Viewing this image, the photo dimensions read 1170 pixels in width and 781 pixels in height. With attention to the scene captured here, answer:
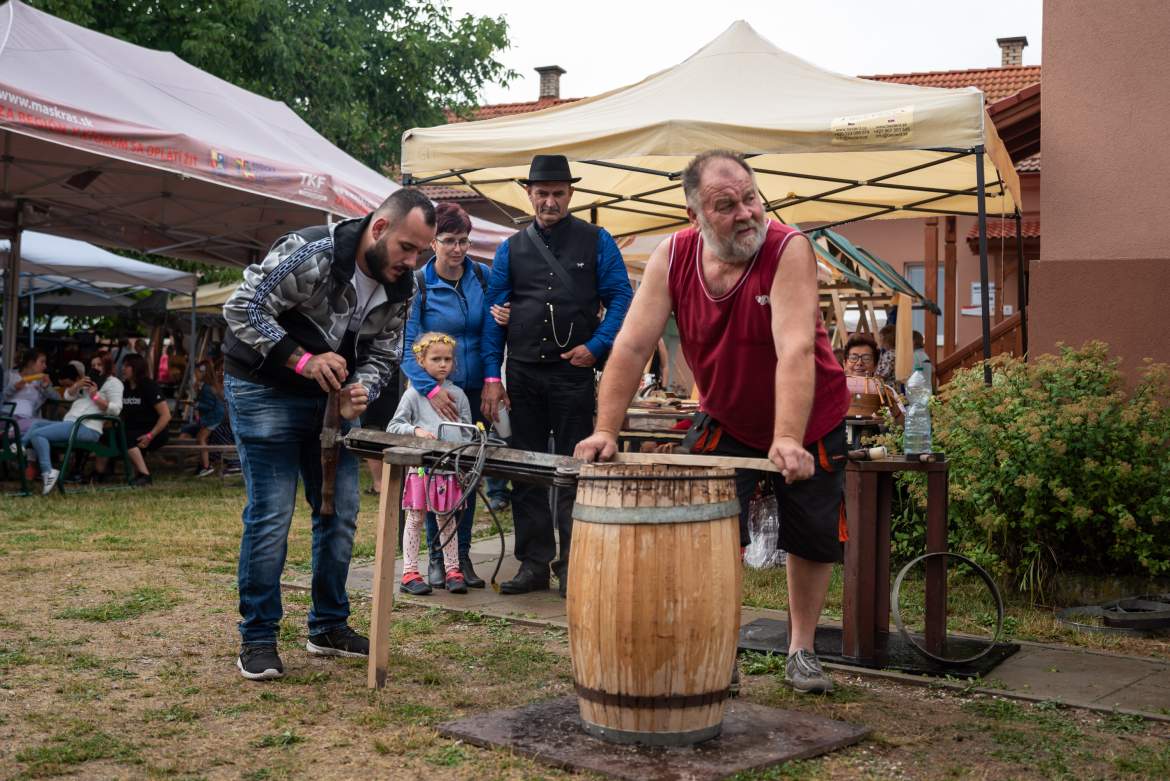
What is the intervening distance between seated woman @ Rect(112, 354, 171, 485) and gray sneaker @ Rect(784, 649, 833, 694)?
9030 mm

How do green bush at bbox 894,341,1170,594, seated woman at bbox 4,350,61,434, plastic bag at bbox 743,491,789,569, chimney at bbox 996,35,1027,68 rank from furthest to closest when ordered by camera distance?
chimney at bbox 996,35,1027,68 < seated woman at bbox 4,350,61,434 < plastic bag at bbox 743,491,789,569 < green bush at bbox 894,341,1170,594

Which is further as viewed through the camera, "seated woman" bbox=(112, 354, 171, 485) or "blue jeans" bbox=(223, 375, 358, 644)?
"seated woman" bbox=(112, 354, 171, 485)

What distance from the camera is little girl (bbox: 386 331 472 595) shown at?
20.4 feet

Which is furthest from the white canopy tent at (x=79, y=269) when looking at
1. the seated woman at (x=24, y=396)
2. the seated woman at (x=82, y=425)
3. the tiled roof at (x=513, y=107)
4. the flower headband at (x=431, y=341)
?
the tiled roof at (x=513, y=107)

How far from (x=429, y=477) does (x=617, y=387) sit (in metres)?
2.28

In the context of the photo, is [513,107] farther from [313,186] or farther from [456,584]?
[456,584]

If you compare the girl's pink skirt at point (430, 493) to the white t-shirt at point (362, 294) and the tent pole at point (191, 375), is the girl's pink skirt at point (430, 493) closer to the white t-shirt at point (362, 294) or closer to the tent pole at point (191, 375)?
the white t-shirt at point (362, 294)

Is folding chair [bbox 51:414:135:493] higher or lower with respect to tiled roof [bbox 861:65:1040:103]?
lower

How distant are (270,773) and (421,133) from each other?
215 inches

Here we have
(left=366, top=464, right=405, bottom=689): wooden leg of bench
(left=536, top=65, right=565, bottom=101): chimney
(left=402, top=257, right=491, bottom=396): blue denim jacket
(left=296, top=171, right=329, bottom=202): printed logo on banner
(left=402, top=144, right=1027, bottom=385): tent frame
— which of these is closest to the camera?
(left=366, top=464, right=405, bottom=689): wooden leg of bench

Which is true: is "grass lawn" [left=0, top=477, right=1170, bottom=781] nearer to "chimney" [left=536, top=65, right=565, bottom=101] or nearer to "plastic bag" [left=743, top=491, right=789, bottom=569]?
"plastic bag" [left=743, top=491, right=789, bottom=569]

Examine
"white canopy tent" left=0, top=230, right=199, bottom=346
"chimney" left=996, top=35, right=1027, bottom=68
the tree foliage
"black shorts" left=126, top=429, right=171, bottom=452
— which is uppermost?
"chimney" left=996, top=35, right=1027, bottom=68

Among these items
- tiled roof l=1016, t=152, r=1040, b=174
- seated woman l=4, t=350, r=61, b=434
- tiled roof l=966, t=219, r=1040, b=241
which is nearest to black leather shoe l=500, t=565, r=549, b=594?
seated woman l=4, t=350, r=61, b=434

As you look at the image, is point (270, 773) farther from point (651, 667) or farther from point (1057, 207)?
point (1057, 207)
